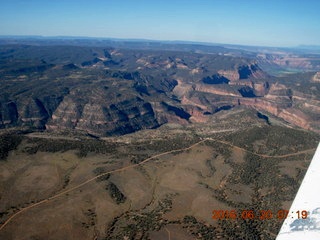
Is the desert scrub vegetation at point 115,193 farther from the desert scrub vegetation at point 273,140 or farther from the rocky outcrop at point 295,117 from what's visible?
the rocky outcrop at point 295,117

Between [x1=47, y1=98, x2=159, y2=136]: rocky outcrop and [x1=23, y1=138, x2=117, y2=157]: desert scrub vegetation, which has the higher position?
[x1=23, y1=138, x2=117, y2=157]: desert scrub vegetation

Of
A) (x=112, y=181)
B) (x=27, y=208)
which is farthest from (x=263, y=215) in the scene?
(x=27, y=208)

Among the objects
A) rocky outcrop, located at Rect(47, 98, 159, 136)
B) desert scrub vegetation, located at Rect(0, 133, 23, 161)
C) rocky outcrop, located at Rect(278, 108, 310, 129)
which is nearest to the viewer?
desert scrub vegetation, located at Rect(0, 133, 23, 161)

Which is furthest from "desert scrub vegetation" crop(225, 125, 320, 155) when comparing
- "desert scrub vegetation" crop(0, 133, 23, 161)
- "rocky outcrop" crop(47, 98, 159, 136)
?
"rocky outcrop" crop(47, 98, 159, 136)

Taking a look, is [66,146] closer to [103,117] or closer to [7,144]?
[7,144]

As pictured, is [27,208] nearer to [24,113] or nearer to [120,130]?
[120,130]

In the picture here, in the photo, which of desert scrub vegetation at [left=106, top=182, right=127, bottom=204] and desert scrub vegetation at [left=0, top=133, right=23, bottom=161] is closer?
desert scrub vegetation at [left=106, top=182, right=127, bottom=204]

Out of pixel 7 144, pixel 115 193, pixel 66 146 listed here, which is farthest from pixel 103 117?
pixel 115 193

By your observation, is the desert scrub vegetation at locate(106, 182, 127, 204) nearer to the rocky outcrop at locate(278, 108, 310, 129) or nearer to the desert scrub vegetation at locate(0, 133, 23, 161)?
the desert scrub vegetation at locate(0, 133, 23, 161)

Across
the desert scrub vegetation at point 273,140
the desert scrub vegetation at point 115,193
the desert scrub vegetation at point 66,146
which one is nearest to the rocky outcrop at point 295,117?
the desert scrub vegetation at point 273,140

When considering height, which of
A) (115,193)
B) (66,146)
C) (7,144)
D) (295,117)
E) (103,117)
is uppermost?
(7,144)

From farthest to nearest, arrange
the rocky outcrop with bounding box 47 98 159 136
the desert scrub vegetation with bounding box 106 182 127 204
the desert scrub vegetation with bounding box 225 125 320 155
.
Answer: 1. the rocky outcrop with bounding box 47 98 159 136
2. the desert scrub vegetation with bounding box 225 125 320 155
3. the desert scrub vegetation with bounding box 106 182 127 204
